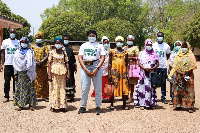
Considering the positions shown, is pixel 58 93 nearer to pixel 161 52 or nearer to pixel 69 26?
pixel 161 52

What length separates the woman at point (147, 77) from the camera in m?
7.16

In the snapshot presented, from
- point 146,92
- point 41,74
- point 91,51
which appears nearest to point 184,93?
point 146,92

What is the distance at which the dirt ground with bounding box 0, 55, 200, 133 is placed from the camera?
211 inches

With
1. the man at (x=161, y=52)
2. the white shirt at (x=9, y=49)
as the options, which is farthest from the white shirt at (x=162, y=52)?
the white shirt at (x=9, y=49)

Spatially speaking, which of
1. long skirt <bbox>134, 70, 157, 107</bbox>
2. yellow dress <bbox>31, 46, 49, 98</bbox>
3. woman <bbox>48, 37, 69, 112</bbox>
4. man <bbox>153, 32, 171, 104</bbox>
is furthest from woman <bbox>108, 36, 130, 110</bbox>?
yellow dress <bbox>31, 46, 49, 98</bbox>

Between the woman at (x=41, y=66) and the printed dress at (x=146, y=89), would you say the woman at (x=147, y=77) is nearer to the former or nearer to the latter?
the printed dress at (x=146, y=89)

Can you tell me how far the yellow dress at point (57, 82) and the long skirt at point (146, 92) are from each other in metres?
1.98

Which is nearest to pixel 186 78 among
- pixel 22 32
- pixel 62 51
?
pixel 62 51

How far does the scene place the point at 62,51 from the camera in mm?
7008

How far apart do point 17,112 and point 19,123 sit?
1.02 meters

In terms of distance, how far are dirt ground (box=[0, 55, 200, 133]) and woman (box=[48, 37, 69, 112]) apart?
25 cm

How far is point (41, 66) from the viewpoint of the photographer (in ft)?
26.4

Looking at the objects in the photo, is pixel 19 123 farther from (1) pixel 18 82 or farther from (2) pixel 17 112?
(1) pixel 18 82

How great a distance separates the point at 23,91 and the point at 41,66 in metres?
1.29
